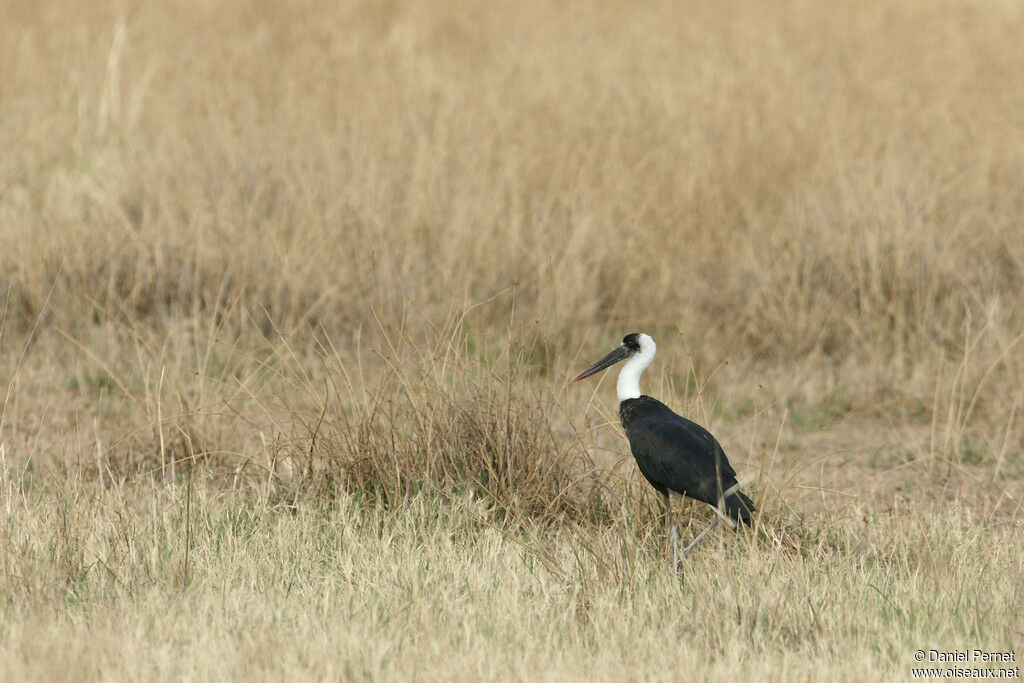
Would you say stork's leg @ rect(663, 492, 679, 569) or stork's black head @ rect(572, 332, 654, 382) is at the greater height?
stork's black head @ rect(572, 332, 654, 382)

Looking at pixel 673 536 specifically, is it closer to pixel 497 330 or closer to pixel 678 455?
pixel 678 455

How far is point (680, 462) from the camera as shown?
468 cm

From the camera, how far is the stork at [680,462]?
15.4 feet

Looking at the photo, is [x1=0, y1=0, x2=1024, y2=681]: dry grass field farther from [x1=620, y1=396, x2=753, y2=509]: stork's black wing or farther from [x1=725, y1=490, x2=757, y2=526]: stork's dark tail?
[x1=620, y1=396, x2=753, y2=509]: stork's black wing

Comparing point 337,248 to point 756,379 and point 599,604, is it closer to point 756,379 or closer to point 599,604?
point 756,379

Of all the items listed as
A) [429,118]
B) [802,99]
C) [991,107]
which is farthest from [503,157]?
[991,107]

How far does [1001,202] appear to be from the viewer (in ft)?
31.4

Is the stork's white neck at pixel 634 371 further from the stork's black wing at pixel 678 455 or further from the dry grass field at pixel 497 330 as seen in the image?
the dry grass field at pixel 497 330

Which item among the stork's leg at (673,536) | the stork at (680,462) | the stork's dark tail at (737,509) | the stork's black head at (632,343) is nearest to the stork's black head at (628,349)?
the stork's black head at (632,343)

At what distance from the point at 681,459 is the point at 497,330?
3964 mm

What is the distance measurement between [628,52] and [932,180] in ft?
12.2

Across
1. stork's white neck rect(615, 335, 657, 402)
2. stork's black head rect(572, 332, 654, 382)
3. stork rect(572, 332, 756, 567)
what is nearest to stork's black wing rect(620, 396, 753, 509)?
stork rect(572, 332, 756, 567)

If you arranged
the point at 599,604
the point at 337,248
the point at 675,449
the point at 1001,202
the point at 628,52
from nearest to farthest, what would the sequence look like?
1. the point at 599,604
2. the point at 675,449
3. the point at 337,248
4. the point at 1001,202
5. the point at 628,52

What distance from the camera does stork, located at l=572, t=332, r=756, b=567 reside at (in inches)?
184
